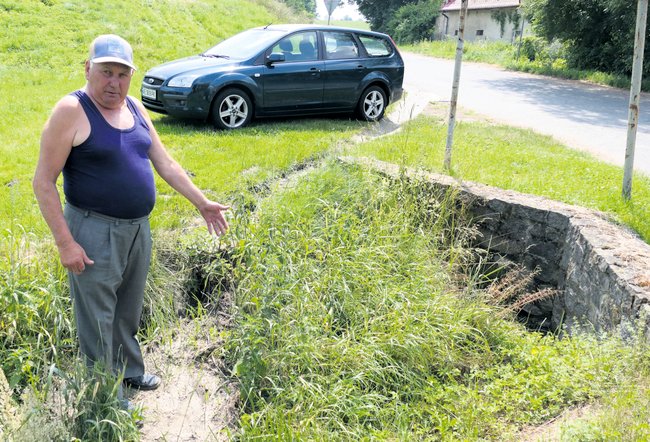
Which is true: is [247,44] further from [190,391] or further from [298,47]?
[190,391]

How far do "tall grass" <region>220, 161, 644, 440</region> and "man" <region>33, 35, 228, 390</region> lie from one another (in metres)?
0.99

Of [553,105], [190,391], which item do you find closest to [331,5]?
[553,105]

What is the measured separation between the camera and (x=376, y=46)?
11.9 metres

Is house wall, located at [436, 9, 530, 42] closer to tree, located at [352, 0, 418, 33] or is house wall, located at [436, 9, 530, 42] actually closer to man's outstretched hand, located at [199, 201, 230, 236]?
tree, located at [352, 0, 418, 33]

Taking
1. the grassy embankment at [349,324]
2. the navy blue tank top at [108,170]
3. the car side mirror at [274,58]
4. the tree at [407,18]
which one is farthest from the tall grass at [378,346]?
the tree at [407,18]

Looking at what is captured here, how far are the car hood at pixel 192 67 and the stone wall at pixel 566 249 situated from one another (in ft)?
12.0

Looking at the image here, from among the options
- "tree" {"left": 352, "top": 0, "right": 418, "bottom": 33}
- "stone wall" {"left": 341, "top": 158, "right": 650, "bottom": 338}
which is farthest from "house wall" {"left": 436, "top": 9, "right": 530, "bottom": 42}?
"stone wall" {"left": 341, "top": 158, "right": 650, "bottom": 338}

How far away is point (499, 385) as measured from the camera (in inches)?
171

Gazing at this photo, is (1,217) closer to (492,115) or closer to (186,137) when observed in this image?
(186,137)

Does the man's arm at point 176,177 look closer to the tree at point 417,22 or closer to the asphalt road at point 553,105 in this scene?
the asphalt road at point 553,105

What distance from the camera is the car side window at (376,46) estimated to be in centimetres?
1175

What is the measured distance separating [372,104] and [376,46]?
1.18 meters

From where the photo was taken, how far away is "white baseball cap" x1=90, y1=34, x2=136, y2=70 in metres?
3.12

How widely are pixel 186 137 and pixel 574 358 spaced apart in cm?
643
